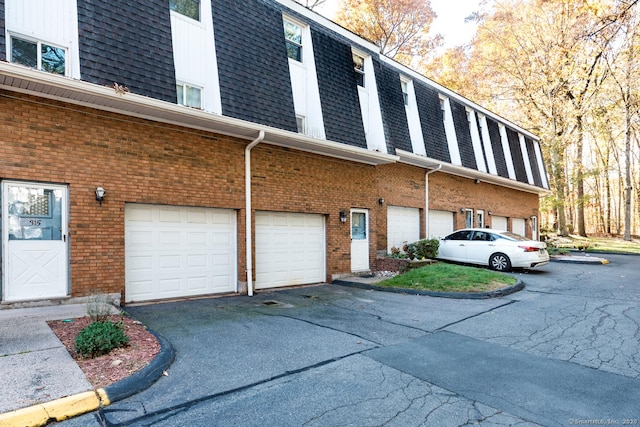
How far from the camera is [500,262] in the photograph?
12.6 m

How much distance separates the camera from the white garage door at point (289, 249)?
9.65 m

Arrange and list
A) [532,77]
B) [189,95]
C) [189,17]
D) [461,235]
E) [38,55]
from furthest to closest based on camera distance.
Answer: [532,77] < [461,235] < [189,17] < [189,95] < [38,55]

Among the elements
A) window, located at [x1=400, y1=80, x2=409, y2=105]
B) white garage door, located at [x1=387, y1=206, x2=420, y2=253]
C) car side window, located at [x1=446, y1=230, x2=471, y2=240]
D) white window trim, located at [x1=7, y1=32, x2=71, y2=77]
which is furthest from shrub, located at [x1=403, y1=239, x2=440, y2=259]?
white window trim, located at [x1=7, y1=32, x2=71, y2=77]

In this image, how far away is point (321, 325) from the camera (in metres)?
6.23

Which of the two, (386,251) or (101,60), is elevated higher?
(101,60)

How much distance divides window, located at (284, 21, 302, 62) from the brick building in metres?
0.07

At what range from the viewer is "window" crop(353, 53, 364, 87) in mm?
12258

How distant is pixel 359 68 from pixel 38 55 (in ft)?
28.5

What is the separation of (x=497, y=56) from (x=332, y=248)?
2075 cm

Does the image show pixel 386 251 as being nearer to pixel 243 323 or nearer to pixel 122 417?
pixel 243 323

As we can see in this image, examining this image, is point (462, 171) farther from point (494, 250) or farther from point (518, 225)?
point (518, 225)

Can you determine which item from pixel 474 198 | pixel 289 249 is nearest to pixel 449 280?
pixel 289 249

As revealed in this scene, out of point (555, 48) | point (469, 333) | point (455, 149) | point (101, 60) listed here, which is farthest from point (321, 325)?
point (555, 48)

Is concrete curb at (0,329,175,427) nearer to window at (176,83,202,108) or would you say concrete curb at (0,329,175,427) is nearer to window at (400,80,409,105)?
window at (176,83,202,108)
